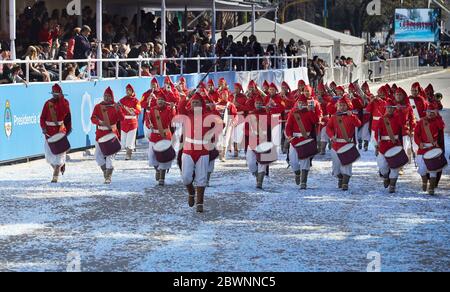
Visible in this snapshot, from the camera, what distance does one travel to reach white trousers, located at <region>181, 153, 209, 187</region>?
16.2 metres

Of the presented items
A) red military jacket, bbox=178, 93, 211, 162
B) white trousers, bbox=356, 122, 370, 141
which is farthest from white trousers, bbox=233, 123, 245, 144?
red military jacket, bbox=178, 93, 211, 162

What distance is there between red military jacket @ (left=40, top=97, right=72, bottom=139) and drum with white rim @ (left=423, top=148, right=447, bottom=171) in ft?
20.6

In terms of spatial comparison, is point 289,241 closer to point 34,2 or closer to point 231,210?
point 231,210

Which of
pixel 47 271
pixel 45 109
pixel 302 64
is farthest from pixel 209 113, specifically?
pixel 302 64

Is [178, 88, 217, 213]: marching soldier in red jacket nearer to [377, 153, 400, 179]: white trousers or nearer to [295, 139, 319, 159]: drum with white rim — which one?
[295, 139, 319, 159]: drum with white rim

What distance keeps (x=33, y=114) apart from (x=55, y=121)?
361 centimetres

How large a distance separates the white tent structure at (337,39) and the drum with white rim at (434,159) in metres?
38.3

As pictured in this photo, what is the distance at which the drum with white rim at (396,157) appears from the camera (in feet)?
62.6

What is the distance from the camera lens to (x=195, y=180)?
16.3 meters

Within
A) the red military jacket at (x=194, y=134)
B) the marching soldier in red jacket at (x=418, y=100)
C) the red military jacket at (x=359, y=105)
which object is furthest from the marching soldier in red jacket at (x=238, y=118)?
the red military jacket at (x=194, y=134)

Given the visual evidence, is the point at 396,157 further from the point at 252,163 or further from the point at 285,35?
the point at 285,35

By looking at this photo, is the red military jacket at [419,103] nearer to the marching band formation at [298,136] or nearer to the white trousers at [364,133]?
the marching band formation at [298,136]

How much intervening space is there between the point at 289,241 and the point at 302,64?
32757mm

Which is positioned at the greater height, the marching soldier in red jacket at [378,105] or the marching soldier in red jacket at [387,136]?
the marching soldier in red jacket at [378,105]
